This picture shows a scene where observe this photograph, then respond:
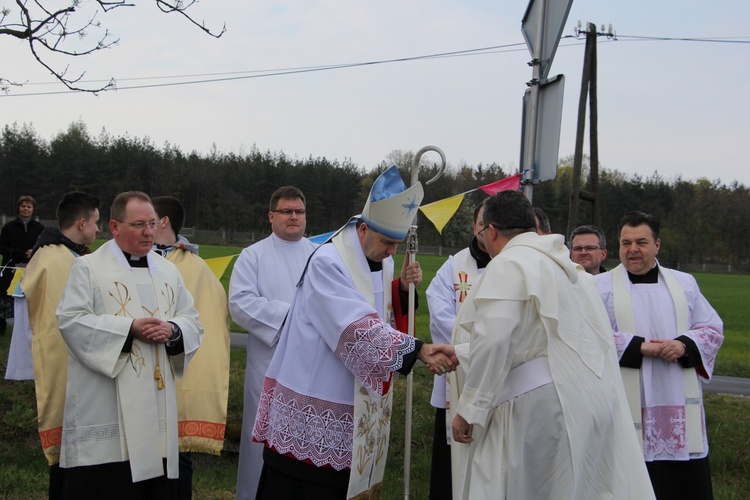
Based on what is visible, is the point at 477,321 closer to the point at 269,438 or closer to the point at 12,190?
the point at 269,438

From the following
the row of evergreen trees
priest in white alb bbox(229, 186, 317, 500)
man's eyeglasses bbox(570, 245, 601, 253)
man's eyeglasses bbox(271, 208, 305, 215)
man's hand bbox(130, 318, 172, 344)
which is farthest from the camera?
the row of evergreen trees

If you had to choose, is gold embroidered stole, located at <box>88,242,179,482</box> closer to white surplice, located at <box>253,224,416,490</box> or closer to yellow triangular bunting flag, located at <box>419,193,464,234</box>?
white surplice, located at <box>253,224,416,490</box>

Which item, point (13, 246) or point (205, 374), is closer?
point (205, 374)

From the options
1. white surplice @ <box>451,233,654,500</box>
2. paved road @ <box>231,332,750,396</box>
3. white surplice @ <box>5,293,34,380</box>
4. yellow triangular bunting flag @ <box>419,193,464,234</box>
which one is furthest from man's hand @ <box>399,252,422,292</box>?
paved road @ <box>231,332,750,396</box>

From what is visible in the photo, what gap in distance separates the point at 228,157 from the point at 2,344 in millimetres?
51399

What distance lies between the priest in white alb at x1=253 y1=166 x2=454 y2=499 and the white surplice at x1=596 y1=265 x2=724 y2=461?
1.71 m

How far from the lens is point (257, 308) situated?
18.0ft

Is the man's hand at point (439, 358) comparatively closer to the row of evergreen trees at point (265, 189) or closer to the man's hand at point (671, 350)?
the man's hand at point (671, 350)

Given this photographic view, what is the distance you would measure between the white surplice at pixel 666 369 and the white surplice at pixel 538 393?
117 centimetres

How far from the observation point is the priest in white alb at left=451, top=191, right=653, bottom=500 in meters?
3.37

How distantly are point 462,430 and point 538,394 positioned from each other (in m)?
0.39

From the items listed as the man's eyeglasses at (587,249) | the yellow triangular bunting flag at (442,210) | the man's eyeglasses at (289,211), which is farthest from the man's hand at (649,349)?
the man's eyeglasses at (289,211)

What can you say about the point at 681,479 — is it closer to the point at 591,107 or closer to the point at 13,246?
the point at 13,246

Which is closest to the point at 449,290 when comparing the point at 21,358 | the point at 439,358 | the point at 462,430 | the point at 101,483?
the point at 439,358
